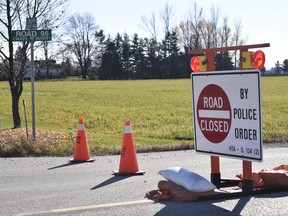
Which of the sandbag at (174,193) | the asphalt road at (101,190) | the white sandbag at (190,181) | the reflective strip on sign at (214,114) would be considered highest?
the reflective strip on sign at (214,114)

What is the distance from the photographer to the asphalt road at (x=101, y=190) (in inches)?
235

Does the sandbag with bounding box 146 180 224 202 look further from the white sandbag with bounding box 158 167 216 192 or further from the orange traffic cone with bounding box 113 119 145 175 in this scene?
the orange traffic cone with bounding box 113 119 145 175

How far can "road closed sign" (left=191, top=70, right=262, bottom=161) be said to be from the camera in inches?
239

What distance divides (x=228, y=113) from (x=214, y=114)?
28cm

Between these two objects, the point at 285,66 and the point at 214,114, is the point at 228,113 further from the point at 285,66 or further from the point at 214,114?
the point at 285,66

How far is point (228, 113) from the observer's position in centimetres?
644

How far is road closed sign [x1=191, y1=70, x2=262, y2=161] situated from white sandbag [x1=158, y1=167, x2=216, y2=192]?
1.53ft

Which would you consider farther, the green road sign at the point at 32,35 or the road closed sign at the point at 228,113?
the green road sign at the point at 32,35

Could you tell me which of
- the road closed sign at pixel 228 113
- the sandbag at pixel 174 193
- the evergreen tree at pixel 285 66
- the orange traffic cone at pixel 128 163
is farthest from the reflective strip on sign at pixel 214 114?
the evergreen tree at pixel 285 66

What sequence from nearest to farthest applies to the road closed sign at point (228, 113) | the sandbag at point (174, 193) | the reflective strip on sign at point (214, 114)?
the road closed sign at point (228, 113)
the sandbag at point (174, 193)
the reflective strip on sign at point (214, 114)

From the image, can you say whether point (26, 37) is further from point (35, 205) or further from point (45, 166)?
point (35, 205)

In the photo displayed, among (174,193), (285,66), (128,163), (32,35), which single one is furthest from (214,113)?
(285,66)

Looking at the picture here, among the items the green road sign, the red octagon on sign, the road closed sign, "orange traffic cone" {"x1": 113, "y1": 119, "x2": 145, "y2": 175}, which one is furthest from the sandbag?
the green road sign

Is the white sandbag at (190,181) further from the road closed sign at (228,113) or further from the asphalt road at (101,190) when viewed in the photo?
the road closed sign at (228,113)
